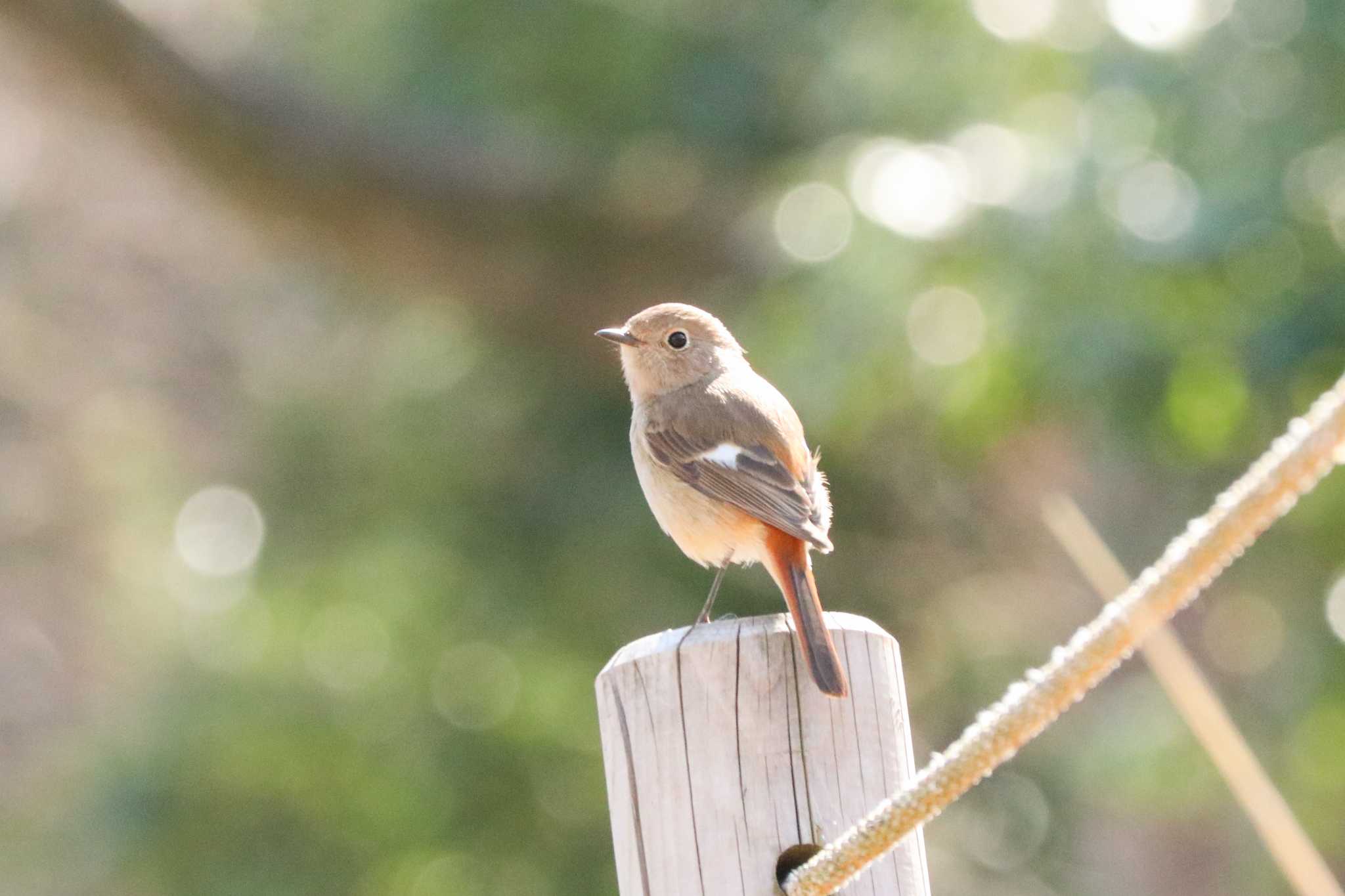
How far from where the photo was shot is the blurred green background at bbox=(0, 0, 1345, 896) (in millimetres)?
6148

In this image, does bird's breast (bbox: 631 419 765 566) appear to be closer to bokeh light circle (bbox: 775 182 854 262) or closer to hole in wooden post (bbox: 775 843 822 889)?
hole in wooden post (bbox: 775 843 822 889)

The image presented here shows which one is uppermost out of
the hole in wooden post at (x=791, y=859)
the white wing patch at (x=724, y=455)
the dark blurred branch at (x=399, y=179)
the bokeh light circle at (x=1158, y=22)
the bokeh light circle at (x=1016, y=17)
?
the dark blurred branch at (x=399, y=179)

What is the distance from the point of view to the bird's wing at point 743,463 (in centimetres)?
415

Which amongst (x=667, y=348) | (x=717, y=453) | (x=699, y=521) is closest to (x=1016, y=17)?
(x=667, y=348)

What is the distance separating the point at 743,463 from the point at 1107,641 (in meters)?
2.42

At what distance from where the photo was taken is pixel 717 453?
4617mm

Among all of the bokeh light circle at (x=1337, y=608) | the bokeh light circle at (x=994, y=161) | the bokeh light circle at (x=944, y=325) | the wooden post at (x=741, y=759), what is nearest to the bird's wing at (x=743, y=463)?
the wooden post at (x=741, y=759)

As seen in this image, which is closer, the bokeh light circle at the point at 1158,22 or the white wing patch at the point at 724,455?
the white wing patch at the point at 724,455

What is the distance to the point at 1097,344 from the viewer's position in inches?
226

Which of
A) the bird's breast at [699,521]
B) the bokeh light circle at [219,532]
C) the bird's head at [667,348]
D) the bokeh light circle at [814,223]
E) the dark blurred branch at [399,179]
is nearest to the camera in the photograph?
the bird's breast at [699,521]

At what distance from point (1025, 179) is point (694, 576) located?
8.92 feet

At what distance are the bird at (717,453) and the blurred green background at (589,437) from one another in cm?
90

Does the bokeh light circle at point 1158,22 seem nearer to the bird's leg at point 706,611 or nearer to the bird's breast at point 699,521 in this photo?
the bird's breast at point 699,521

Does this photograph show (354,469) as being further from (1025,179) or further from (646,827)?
(646,827)
